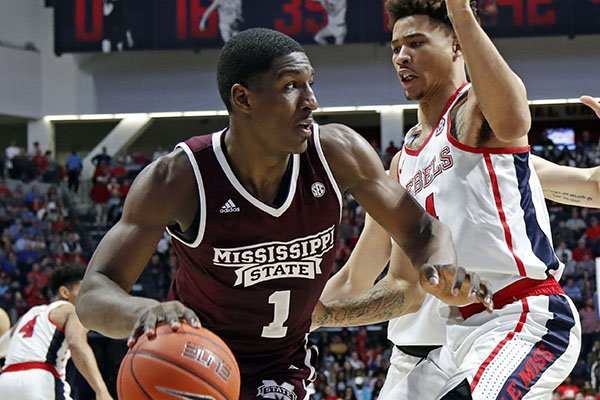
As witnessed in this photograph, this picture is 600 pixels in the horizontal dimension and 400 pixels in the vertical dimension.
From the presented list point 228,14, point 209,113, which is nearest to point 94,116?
point 209,113

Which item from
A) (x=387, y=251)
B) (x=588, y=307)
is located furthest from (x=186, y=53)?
(x=387, y=251)

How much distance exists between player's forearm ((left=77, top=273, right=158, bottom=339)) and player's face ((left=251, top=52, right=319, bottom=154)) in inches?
30.0

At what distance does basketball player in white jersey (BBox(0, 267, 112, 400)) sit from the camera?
8.63 meters

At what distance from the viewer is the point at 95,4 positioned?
2284cm

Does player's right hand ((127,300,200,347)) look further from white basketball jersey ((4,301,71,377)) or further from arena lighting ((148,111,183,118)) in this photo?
arena lighting ((148,111,183,118))

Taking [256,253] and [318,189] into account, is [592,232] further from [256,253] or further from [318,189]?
[256,253]

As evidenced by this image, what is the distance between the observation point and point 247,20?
22281 mm

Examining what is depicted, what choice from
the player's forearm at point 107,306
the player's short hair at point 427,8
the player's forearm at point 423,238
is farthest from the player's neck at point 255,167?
the player's short hair at point 427,8

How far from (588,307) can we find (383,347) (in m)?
3.16

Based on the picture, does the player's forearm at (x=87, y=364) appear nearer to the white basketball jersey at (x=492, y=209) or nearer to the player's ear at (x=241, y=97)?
the white basketball jersey at (x=492, y=209)

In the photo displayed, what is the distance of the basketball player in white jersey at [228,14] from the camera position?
73.2 ft

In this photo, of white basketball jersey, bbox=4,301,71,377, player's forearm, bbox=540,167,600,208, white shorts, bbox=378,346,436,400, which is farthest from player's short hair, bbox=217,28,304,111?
white basketball jersey, bbox=4,301,71,377

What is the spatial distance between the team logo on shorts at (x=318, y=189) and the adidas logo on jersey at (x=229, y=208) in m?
0.30

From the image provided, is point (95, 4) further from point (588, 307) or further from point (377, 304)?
point (377, 304)
